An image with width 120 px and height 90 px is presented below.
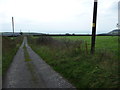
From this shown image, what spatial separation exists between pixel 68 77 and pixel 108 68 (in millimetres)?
1773

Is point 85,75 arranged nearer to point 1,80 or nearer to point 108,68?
point 108,68

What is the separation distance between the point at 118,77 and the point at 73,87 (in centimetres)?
167

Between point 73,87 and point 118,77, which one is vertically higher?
point 118,77

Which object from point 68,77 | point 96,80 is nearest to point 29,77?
point 68,77

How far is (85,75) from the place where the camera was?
226 inches

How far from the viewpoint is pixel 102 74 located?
5.52m

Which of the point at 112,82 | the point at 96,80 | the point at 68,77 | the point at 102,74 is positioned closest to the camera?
the point at 112,82

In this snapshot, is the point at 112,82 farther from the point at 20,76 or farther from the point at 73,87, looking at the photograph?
the point at 20,76

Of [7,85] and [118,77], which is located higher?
[118,77]

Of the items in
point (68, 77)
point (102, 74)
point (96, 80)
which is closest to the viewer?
point (96, 80)

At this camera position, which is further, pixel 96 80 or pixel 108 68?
pixel 108 68

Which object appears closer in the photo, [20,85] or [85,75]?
[20,85]

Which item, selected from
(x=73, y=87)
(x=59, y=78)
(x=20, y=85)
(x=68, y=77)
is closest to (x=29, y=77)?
(x=20, y=85)

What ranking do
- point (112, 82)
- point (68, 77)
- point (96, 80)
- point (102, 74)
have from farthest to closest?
point (68, 77) < point (102, 74) < point (96, 80) < point (112, 82)
